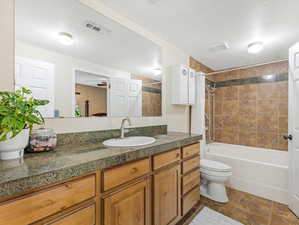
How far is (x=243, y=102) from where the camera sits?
10.7 feet

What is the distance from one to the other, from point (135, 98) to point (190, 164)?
3.24 feet

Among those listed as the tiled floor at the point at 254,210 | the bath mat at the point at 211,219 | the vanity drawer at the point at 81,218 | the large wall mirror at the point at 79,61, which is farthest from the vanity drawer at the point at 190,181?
the vanity drawer at the point at 81,218

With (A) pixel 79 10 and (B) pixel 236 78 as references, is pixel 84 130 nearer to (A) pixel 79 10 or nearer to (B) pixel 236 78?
(A) pixel 79 10

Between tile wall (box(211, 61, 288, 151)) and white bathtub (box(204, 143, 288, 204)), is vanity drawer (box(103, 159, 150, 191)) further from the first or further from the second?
tile wall (box(211, 61, 288, 151))

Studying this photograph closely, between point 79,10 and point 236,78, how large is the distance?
129 inches

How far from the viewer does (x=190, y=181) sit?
169 cm

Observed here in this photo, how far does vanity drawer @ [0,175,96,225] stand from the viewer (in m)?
0.59

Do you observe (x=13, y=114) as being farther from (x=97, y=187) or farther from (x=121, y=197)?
(x=121, y=197)

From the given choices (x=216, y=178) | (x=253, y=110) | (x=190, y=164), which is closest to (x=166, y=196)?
(x=190, y=164)

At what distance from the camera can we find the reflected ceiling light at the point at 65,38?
128cm

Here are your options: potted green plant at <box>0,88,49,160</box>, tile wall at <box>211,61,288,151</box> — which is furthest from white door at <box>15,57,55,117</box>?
tile wall at <box>211,61,288,151</box>

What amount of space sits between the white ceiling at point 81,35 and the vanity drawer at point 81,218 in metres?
1.18

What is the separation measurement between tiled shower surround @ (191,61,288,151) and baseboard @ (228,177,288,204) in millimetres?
1149

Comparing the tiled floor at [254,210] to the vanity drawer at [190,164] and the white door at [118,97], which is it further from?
the white door at [118,97]
